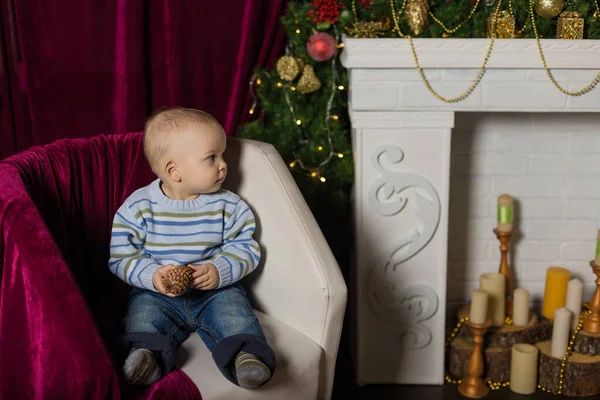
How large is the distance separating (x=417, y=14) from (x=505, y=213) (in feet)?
2.32

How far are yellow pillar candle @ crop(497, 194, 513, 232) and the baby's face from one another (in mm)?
1014

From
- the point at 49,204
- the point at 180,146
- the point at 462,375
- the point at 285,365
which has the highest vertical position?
the point at 180,146

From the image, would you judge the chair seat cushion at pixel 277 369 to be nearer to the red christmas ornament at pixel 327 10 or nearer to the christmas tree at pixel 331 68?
the christmas tree at pixel 331 68

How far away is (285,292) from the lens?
178 centimetres

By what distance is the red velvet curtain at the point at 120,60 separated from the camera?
7.39 ft

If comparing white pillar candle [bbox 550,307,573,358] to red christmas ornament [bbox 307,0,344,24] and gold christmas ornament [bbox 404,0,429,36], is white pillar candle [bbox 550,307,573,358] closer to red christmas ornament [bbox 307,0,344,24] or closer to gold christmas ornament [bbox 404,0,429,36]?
gold christmas ornament [bbox 404,0,429,36]

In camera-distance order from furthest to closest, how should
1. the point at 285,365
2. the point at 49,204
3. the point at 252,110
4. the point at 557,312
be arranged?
the point at 252,110 < the point at 557,312 < the point at 49,204 < the point at 285,365

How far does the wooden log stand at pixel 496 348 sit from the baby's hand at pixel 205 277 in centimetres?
96

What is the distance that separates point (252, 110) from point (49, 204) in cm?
85

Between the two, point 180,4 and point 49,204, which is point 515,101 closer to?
point 180,4

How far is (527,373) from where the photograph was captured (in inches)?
88.4

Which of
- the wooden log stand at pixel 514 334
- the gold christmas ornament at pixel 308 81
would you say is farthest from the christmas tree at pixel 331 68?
the wooden log stand at pixel 514 334

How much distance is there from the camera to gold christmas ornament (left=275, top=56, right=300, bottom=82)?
89.7 inches

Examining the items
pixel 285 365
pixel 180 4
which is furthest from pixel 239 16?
A: pixel 285 365
